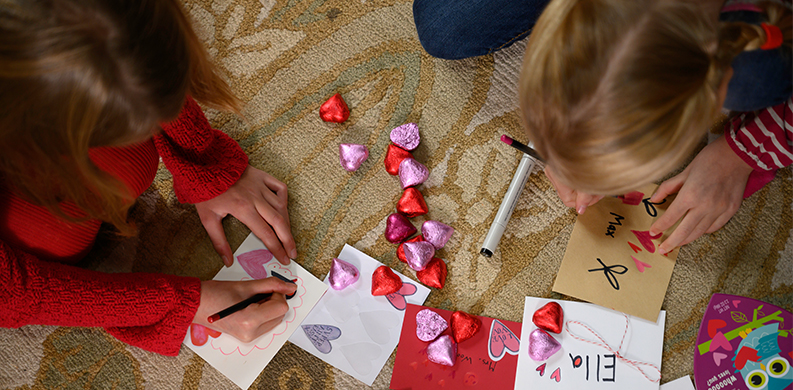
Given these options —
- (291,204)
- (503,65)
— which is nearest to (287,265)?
(291,204)

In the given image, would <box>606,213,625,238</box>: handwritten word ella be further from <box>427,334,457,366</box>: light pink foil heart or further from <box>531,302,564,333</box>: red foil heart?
<box>427,334,457,366</box>: light pink foil heart

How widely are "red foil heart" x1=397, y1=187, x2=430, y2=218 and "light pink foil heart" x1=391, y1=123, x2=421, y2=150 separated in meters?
0.07

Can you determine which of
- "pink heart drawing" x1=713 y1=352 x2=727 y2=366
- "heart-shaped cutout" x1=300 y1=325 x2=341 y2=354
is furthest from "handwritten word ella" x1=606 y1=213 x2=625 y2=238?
"heart-shaped cutout" x1=300 y1=325 x2=341 y2=354

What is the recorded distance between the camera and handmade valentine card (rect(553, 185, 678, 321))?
2.20 ft

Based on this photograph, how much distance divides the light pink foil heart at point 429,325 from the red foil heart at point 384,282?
53mm

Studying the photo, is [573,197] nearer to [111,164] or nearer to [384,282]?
[384,282]

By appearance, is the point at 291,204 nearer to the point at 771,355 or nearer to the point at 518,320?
the point at 518,320

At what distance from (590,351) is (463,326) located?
7.3 inches

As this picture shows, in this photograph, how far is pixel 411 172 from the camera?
0.68 meters

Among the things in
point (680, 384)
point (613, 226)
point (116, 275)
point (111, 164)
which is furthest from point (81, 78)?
point (680, 384)

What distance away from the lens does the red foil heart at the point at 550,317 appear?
66 cm

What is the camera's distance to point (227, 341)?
2.19 ft

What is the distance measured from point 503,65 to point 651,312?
43 centimetres

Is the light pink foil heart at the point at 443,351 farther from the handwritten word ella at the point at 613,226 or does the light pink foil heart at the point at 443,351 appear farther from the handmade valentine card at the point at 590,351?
the handwritten word ella at the point at 613,226
